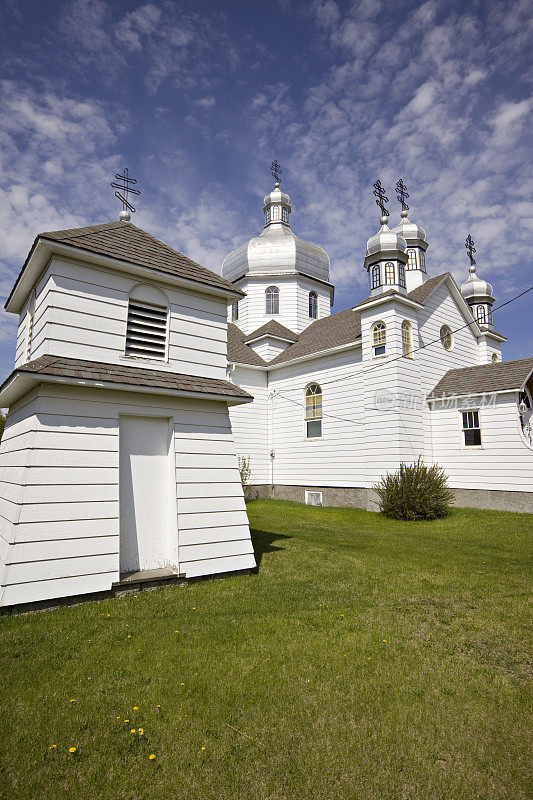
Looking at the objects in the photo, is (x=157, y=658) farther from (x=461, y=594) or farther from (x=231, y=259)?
(x=231, y=259)

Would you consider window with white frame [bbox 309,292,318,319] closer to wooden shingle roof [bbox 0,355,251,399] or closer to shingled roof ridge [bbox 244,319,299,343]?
shingled roof ridge [bbox 244,319,299,343]

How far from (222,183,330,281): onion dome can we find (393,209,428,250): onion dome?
459 centimetres

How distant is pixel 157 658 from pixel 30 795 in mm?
1688

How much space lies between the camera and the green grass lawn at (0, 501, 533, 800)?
9.19ft

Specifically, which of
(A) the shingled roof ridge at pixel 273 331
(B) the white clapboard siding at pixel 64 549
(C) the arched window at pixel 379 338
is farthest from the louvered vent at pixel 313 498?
(B) the white clapboard siding at pixel 64 549

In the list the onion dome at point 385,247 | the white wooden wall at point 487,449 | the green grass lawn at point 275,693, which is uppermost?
the onion dome at point 385,247

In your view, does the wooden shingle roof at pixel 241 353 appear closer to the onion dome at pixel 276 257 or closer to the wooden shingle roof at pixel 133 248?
the onion dome at pixel 276 257

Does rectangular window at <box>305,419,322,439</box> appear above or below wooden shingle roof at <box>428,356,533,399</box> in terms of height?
below

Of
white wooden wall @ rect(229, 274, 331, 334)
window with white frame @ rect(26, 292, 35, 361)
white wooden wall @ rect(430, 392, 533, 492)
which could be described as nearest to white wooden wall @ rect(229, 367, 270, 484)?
white wooden wall @ rect(229, 274, 331, 334)

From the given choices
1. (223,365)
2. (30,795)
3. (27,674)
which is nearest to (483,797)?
(30,795)

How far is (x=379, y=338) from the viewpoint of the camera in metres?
16.4

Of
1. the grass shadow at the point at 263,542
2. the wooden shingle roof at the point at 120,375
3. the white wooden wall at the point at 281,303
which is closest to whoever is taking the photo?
the wooden shingle roof at the point at 120,375

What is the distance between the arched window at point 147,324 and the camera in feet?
24.1

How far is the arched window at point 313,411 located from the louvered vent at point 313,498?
234 cm
